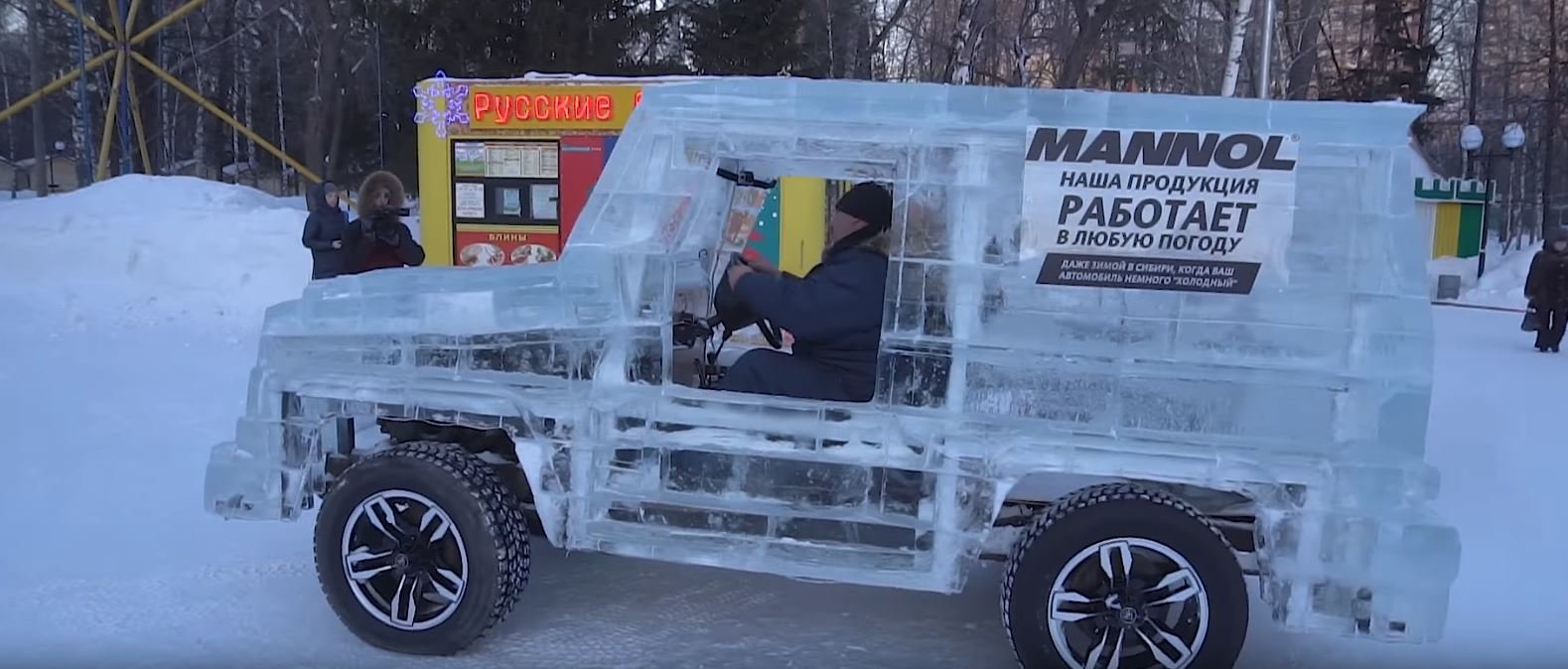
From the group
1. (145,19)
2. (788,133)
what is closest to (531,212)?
(788,133)

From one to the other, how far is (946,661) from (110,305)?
1116 cm

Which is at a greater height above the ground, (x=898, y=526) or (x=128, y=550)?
(x=898, y=526)

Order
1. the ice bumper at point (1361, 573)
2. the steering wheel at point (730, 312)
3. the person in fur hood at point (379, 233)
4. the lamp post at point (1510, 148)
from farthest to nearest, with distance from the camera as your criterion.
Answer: the lamp post at point (1510, 148)
the person in fur hood at point (379, 233)
the steering wheel at point (730, 312)
the ice bumper at point (1361, 573)

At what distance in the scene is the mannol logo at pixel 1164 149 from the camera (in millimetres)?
3412

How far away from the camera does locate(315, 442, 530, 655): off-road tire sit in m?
3.84

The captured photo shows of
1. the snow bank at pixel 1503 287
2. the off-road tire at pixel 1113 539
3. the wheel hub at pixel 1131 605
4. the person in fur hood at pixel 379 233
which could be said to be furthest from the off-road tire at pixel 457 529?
the snow bank at pixel 1503 287

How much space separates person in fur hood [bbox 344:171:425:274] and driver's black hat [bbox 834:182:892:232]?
426cm

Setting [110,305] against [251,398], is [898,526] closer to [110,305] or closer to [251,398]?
[251,398]

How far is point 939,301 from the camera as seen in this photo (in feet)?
11.7

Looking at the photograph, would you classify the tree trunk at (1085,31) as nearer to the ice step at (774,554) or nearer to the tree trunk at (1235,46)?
the tree trunk at (1235,46)

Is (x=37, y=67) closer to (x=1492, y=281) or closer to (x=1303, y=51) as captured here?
(x=1303, y=51)

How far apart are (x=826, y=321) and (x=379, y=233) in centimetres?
441

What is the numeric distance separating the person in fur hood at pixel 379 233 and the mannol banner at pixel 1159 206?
505 centimetres

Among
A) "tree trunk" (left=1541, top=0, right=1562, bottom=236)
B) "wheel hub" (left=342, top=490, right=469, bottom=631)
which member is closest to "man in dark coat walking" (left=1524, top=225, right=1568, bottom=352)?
"wheel hub" (left=342, top=490, right=469, bottom=631)
